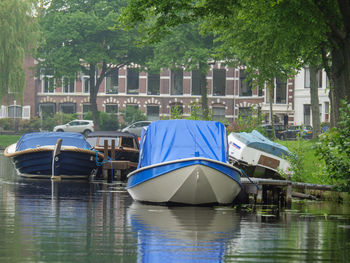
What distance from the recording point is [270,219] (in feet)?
54.9

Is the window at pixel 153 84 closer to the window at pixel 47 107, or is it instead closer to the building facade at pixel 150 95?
the building facade at pixel 150 95

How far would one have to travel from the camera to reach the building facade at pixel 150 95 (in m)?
76.8

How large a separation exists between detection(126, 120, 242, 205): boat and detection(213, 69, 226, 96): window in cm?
5666

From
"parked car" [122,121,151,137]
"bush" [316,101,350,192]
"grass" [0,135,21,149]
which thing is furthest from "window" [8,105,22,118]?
"bush" [316,101,350,192]

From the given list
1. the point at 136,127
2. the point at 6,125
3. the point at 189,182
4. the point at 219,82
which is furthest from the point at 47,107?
the point at 189,182

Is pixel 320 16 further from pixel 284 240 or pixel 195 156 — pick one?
pixel 284 240

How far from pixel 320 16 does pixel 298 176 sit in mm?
4809

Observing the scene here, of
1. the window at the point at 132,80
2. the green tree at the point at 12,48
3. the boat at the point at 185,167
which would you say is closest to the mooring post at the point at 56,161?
the boat at the point at 185,167

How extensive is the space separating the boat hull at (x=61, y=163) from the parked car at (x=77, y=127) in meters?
39.7

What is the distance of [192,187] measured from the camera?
1903 cm

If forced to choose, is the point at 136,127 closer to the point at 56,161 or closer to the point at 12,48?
the point at 12,48

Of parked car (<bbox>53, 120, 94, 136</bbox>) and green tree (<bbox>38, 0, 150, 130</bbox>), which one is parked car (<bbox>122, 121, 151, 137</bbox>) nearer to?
green tree (<bbox>38, 0, 150, 130</bbox>)

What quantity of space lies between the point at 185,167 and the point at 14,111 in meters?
62.1

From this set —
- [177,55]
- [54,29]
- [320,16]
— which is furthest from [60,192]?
[54,29]
